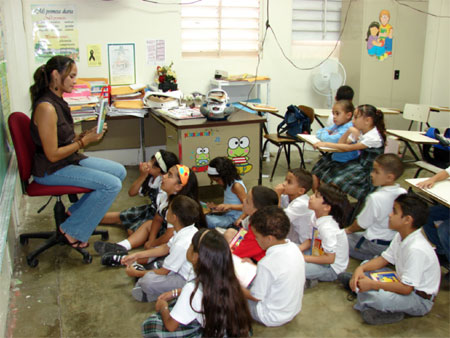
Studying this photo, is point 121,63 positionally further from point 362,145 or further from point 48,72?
point 362,145

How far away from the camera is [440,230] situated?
288cm

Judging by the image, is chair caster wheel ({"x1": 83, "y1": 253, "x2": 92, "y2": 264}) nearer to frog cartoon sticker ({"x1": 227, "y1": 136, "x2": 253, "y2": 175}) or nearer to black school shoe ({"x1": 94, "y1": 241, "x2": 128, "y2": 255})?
black school shoe ({"x1": 94, "y1": 241, "x2": 128, "y2": 255})

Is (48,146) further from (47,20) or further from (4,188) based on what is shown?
(47,20)

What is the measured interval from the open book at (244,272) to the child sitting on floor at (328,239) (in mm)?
429

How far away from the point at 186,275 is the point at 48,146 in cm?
117

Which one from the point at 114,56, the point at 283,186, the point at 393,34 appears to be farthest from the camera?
the point at 393,34

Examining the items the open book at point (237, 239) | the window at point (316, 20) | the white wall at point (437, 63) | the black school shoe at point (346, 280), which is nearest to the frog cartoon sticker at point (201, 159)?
the open book at point (237, 239)

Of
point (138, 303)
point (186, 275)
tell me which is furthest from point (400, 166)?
point (138, 303)

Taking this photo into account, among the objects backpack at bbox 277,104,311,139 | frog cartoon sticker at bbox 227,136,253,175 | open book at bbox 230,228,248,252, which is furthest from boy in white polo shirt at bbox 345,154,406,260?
backpack at bbox 277,104,311,139

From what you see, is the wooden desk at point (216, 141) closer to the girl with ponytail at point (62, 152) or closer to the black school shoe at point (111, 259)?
the girl with ponytail at point (62, 152)

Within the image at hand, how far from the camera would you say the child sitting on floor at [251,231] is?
2.71 metres

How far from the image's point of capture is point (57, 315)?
2469mm

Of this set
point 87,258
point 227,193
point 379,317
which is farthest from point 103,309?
point 379,317

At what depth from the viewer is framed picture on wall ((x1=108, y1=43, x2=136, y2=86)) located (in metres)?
4.90
